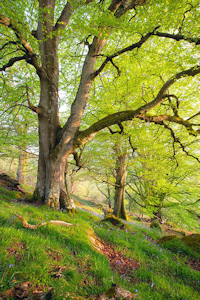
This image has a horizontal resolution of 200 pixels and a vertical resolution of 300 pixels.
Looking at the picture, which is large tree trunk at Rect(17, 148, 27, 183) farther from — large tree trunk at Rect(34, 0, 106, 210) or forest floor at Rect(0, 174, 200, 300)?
forest floor at Rect(0, 174, 200, 300)

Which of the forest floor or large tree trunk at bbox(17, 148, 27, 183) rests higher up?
large tree trunk at bbox(17, 148, 27, 183)

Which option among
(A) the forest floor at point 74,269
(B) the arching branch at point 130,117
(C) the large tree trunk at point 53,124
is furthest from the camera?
(C) the large tree trunk at point 53,124

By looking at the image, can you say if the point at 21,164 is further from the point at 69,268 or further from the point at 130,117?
the point at 69,268

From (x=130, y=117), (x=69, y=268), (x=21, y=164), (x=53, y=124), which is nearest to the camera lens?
(x=69, y=268)

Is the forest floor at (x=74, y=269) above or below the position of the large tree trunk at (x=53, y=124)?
below

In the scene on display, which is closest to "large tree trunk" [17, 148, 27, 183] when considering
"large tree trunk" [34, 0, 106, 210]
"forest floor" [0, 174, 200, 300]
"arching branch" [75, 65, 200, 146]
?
"large tree trunk" [34, 0, 106, 210]

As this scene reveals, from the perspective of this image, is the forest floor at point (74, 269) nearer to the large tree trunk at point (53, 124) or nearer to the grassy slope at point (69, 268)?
the grassy slope at point (69, 268)

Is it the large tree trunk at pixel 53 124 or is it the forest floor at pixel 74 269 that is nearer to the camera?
the forest floor at pixel 74 269

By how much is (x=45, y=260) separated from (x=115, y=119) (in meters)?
4.86

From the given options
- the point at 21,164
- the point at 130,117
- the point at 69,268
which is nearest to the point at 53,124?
the point at 130,117

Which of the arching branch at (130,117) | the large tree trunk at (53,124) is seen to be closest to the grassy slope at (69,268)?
the large tree trunk at (53,124)

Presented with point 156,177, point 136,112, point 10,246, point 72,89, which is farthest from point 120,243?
point 72,89

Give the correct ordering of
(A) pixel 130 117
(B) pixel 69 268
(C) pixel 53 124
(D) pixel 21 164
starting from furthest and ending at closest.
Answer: (D) pixel 21 164 < (C) pixel 53 124 < (A) pixel 130 117 < (B) pixel 69 268

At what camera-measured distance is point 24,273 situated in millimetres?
1815
